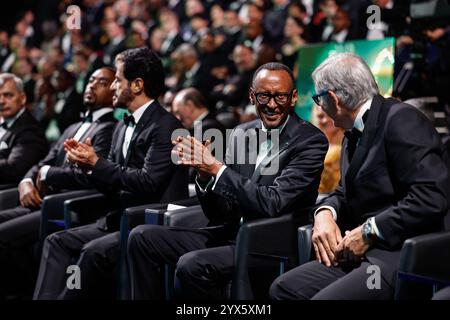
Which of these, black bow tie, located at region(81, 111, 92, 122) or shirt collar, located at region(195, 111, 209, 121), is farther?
shirt collar, located at region(195, 111, 209, 121)

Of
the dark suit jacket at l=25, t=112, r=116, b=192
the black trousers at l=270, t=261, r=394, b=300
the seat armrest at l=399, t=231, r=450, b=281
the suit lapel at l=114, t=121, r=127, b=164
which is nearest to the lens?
the seat armrest at l=399, t=231, r=450, b=281

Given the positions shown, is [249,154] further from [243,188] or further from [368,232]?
[368,232]

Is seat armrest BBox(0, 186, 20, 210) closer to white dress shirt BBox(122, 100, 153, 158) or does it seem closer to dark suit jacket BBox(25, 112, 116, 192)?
dark suit jacket BBox(25, 112, 116, 192)

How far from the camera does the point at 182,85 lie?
27.0ft

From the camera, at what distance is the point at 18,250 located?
189 inches

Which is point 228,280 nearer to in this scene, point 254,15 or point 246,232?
point 246,232

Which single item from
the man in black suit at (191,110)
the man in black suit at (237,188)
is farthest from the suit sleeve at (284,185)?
the man in black suit at (191,110)

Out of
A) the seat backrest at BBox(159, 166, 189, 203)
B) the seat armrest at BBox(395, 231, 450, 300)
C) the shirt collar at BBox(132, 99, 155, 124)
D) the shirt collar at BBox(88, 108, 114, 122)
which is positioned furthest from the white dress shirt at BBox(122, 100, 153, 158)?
the seat armrest at BBox(395, 231, 450, 300)

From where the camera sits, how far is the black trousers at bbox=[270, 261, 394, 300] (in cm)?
277

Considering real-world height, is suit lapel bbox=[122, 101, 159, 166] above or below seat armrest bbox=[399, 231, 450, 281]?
above

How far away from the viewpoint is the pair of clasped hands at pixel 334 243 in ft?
9.42

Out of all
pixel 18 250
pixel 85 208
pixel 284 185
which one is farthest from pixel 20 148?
pixel 284 185

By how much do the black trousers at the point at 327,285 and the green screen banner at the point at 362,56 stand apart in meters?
1.95

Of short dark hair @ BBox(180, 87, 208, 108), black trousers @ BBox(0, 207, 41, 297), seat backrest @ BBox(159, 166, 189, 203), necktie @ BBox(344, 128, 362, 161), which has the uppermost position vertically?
short dark hair @ BBox(180, 87, 208, 108)
